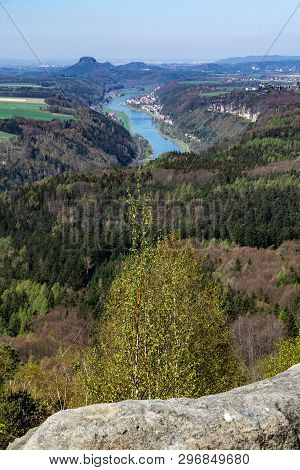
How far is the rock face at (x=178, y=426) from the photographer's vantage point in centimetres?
949

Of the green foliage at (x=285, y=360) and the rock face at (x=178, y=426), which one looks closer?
the rock face at (x=178, y=426)

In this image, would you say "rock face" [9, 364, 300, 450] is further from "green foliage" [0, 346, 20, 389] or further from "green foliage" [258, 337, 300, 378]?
"green foliage" [258, 337, 300, 378]

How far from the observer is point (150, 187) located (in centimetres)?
15025

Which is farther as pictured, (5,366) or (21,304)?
(21,304)

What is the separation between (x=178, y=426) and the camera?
9766 millimetres

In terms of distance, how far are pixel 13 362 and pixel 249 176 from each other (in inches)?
5487

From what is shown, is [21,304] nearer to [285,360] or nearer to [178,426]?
[285,360]

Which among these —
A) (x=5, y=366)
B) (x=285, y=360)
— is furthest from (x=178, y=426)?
(x=285, y=360)

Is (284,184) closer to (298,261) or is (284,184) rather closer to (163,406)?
(298,261)

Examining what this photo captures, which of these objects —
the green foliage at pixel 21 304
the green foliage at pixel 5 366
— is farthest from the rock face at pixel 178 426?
the green foliage at pixel 21 304

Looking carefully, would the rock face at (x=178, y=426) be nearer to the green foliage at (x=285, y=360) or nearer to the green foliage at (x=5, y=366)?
the green foliage at (x=5, y=366)

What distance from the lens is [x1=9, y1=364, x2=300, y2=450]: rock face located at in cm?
949

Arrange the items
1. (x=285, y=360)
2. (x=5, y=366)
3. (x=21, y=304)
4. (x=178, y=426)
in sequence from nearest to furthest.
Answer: (x=178, y=426)
(x=5, y=366)
(x=285, y=360)
(x=21, y=304)

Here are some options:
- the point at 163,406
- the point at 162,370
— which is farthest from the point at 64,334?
the point at 163,406
